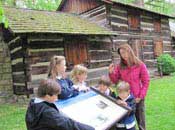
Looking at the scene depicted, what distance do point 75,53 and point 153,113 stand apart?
22.5ft

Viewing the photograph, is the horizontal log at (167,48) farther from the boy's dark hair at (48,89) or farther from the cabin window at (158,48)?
the boy's dark hair at (48,89)

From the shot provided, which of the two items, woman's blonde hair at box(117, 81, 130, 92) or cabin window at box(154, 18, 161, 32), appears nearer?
woman's blonde hair at box(117, 81, 130, 92)

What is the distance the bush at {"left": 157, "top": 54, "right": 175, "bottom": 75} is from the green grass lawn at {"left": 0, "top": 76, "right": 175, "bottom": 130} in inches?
300

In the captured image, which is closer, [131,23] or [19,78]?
[19,78]

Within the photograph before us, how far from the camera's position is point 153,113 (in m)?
9.09

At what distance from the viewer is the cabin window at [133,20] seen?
795 inches

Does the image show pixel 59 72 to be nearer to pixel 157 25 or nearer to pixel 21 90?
pixel 21 90

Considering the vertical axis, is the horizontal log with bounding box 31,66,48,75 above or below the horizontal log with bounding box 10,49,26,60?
below

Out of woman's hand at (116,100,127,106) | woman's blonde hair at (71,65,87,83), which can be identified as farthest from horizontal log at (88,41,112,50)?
woman's hand at (116,100,127,106)

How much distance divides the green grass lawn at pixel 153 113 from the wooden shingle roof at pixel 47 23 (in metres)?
2.80

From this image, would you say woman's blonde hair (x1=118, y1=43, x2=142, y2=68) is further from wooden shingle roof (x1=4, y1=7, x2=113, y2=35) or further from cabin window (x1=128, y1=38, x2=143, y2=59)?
cabin window (x1=128, y1=38, x2=143, y2=59)

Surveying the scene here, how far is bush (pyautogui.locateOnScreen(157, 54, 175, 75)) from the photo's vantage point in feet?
68.6

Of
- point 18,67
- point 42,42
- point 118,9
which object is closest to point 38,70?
point 18,67

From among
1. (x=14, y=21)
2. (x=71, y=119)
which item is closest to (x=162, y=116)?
(x=71, y=119)
